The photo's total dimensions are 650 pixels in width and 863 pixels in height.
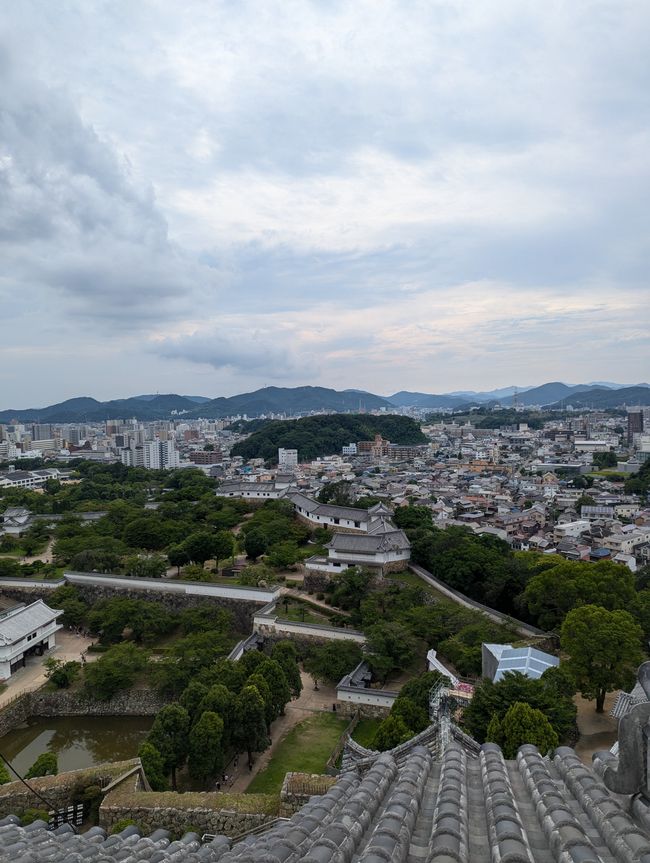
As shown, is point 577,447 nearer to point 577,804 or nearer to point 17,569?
point 17,569

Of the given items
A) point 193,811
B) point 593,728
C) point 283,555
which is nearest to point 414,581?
point 283,555

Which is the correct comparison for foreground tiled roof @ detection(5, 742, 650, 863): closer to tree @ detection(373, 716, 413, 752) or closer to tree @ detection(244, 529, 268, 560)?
tree @ detection(373, 716, 413, 752)

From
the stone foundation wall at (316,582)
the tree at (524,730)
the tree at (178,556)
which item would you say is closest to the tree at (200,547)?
the tree at (178,556)

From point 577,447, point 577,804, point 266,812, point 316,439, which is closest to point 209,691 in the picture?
point 266,812

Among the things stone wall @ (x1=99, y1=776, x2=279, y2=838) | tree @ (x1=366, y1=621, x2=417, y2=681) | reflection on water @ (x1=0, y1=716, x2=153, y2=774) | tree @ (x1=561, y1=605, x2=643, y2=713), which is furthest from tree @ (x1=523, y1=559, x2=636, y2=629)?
reflection on water @ (x1=0, y1=716, x2=153, y2=774)

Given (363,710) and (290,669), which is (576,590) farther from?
(290,669)

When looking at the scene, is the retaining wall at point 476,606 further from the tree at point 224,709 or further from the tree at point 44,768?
the tree at point 44,768

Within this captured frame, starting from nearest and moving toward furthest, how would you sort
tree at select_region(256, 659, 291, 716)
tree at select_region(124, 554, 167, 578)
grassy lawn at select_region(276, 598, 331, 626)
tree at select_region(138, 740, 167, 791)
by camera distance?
tree at select_region(138, 740, 167, 791)
tree at select_region(256, 659, 291, 716)
grassy lawn at select_region(276, 598, 331, 626)
tree at select_region(124, 554, 167, 578)
